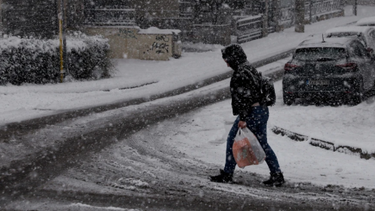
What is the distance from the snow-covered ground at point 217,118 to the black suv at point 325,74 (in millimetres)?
431

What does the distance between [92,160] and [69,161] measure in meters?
Result: 0.34

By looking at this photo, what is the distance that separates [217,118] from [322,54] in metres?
2.84

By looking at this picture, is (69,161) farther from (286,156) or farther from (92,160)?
(286,156)

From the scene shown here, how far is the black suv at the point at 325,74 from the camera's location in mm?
13016

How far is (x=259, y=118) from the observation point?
7.55 metres

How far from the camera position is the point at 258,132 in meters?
7.64

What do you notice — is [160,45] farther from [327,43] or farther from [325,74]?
[325,74]

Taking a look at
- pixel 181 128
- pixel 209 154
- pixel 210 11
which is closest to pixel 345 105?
pixel 181 128

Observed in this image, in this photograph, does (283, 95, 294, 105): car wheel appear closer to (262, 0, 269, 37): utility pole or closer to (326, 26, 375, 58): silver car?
(326, 26, 375, 58): silver car

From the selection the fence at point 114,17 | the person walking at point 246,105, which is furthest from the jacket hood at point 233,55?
the fence at point 114,17

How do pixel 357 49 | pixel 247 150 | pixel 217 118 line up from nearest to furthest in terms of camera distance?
pixel 247 150, pixel 217 118, pixel 357 49

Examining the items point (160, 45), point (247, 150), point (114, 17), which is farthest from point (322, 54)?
point (114, 17)

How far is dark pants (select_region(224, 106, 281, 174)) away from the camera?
7.54 meters

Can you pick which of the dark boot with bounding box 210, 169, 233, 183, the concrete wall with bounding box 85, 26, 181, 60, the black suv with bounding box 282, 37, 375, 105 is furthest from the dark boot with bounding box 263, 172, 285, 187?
the concrete wall with bounding box 85, 26, 181, 60
